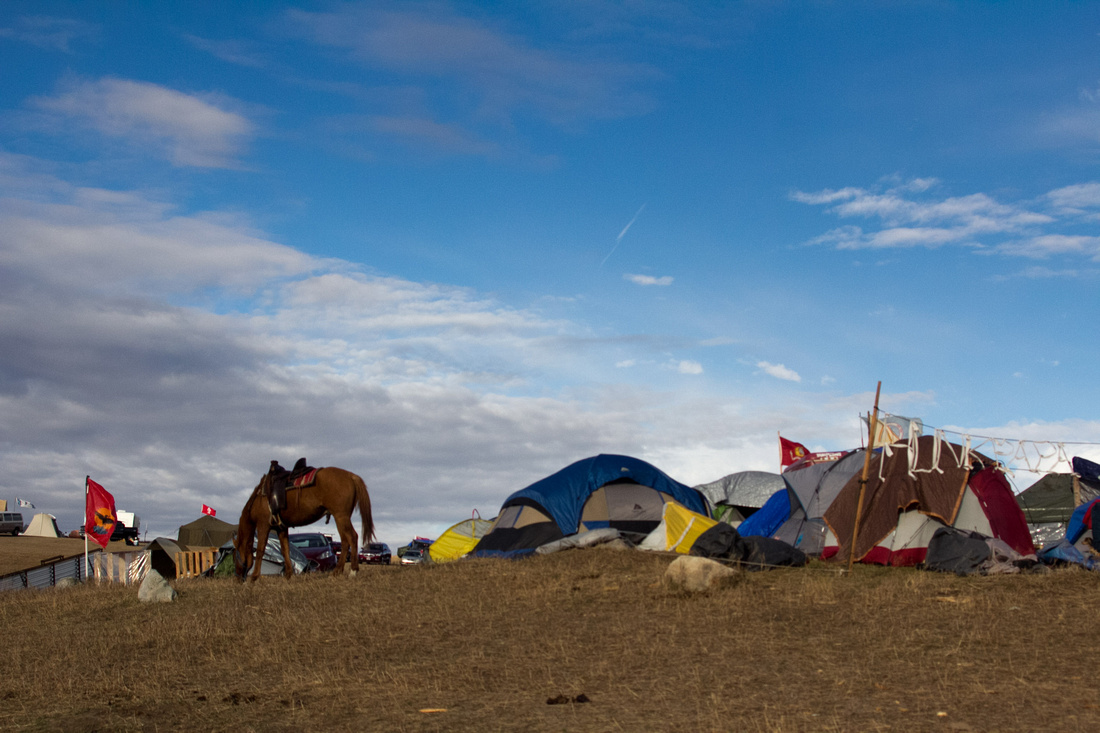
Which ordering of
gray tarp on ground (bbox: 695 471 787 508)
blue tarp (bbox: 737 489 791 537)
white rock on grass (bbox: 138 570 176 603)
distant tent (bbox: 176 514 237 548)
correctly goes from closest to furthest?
1. white rock on grass (bbox: 138 570 176 603)
2. blue tarp (bbox: 737 489 791 537)
3. gray tarp on ground (bbox: 695 471 787 508)
4. distant tent (bbox: 176 514 237 548)

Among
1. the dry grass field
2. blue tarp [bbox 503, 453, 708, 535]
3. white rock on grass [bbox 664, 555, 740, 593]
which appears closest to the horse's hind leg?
the dry grass field

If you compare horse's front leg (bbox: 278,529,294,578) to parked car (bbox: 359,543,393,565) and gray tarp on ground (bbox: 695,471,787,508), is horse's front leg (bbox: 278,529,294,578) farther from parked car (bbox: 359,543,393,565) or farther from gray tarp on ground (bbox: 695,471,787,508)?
parked car (bbox: 359,543,393,565)

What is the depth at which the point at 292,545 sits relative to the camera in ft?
99.0

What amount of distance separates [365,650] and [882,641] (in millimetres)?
6763

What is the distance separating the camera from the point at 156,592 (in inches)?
708

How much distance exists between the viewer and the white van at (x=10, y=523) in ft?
198

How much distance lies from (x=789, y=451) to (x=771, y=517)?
11.8 m

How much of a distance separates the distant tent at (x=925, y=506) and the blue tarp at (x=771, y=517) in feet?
10.8

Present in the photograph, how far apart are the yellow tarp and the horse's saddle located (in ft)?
28.0

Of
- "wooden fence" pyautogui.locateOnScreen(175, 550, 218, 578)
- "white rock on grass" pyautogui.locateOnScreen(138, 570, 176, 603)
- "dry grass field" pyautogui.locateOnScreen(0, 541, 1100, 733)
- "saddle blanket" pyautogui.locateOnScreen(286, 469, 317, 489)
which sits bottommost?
"dry grass field" pyautogui.locateOnScreen(0, 541, 1100, 733)

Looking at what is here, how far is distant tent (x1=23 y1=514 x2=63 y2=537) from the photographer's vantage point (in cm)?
6519

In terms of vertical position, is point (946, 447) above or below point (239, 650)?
above

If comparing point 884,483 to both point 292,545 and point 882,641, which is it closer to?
point 882,641

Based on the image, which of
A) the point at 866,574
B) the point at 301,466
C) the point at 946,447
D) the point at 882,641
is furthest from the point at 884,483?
the point at 301,466
